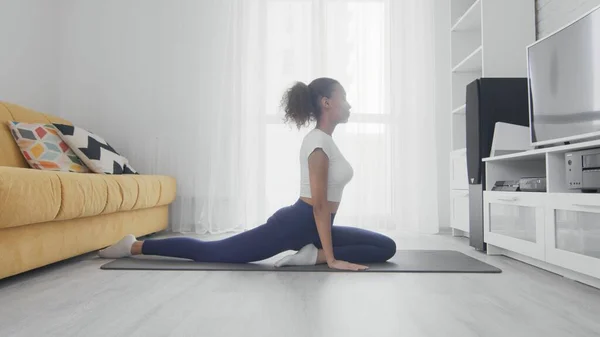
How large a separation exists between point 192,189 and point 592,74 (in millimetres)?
2972

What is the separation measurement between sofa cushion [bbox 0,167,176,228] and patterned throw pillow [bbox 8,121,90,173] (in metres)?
0.43

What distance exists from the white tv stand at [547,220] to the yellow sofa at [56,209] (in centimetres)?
207

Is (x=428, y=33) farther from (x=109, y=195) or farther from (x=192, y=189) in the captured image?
(x=109, y=195)

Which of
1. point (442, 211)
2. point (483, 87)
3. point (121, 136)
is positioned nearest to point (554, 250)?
point (483, 87)

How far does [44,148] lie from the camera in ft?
9.31

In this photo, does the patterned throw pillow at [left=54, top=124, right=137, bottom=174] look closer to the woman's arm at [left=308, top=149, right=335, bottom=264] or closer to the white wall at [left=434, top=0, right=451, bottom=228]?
the woman's arm at [left=308, top=149, right=335, bottom=264]

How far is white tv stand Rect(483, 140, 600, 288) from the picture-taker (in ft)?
5.86

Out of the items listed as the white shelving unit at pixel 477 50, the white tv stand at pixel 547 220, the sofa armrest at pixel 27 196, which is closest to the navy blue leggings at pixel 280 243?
the sofa armrest at pixel 27 196

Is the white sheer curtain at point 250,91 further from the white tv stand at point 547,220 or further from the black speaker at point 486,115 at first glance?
the white tv stand at point 547,220

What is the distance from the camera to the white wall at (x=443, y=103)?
411 cm

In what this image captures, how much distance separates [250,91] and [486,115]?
1971 mm

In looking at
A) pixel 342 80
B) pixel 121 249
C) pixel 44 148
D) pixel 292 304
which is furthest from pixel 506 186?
pixel 44 148

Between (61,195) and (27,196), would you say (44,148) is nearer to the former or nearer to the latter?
(61,195)

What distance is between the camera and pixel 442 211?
13.5ft
